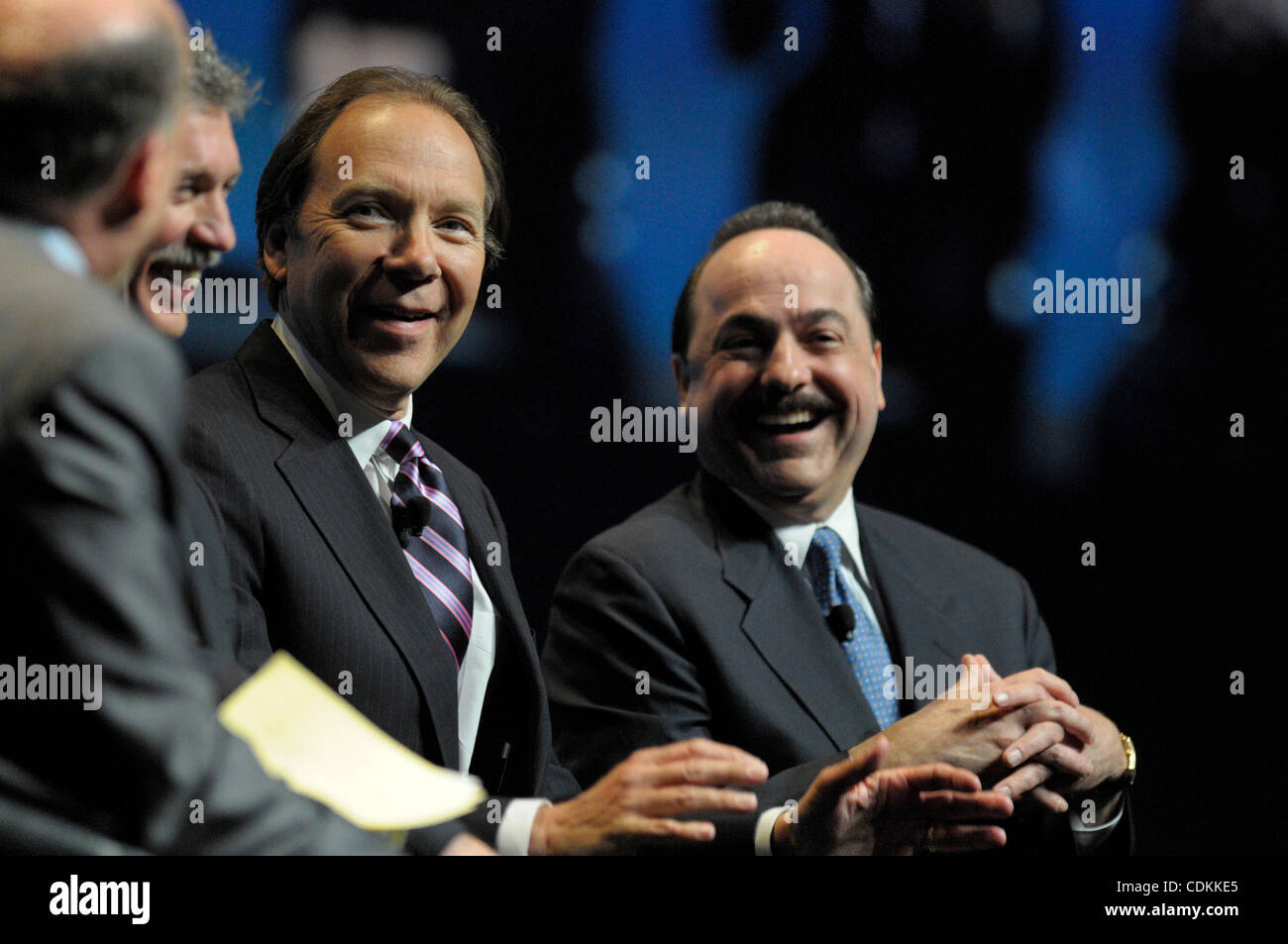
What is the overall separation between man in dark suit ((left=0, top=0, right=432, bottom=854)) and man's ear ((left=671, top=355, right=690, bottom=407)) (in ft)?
5.60

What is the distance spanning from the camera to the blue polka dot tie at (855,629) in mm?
2389

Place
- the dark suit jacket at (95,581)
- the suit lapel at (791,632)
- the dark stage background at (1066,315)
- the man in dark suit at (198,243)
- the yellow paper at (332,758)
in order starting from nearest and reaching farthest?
the dark suit jacket at (95,581)
the yellow paper at (332,758)
the man in dark suit at (198,243)
the suit lapel at (791,632)
the dark stage background at (1066,315)

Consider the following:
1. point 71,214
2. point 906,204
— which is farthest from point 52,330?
point 906,204

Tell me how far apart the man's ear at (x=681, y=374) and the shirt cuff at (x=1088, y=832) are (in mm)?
1038

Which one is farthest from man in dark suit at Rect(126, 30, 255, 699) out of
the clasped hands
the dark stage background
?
the clasped hands

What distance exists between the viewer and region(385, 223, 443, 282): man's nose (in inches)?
82.7

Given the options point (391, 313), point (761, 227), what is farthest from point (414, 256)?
point (761, 227)

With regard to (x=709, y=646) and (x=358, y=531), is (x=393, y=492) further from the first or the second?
(x=709, y=646)

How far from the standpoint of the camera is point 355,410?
6.87ft

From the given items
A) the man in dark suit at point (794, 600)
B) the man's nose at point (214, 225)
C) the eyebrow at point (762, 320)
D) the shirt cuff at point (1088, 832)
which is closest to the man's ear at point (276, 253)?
the man's nose at point (214, 225)

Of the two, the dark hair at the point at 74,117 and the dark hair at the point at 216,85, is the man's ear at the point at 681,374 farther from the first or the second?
the dark hair at the point at 74,117

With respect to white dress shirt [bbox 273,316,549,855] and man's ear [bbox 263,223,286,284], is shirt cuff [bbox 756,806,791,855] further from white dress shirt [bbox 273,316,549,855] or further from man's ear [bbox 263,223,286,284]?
man's ear [bbox 263,223,286,284]
